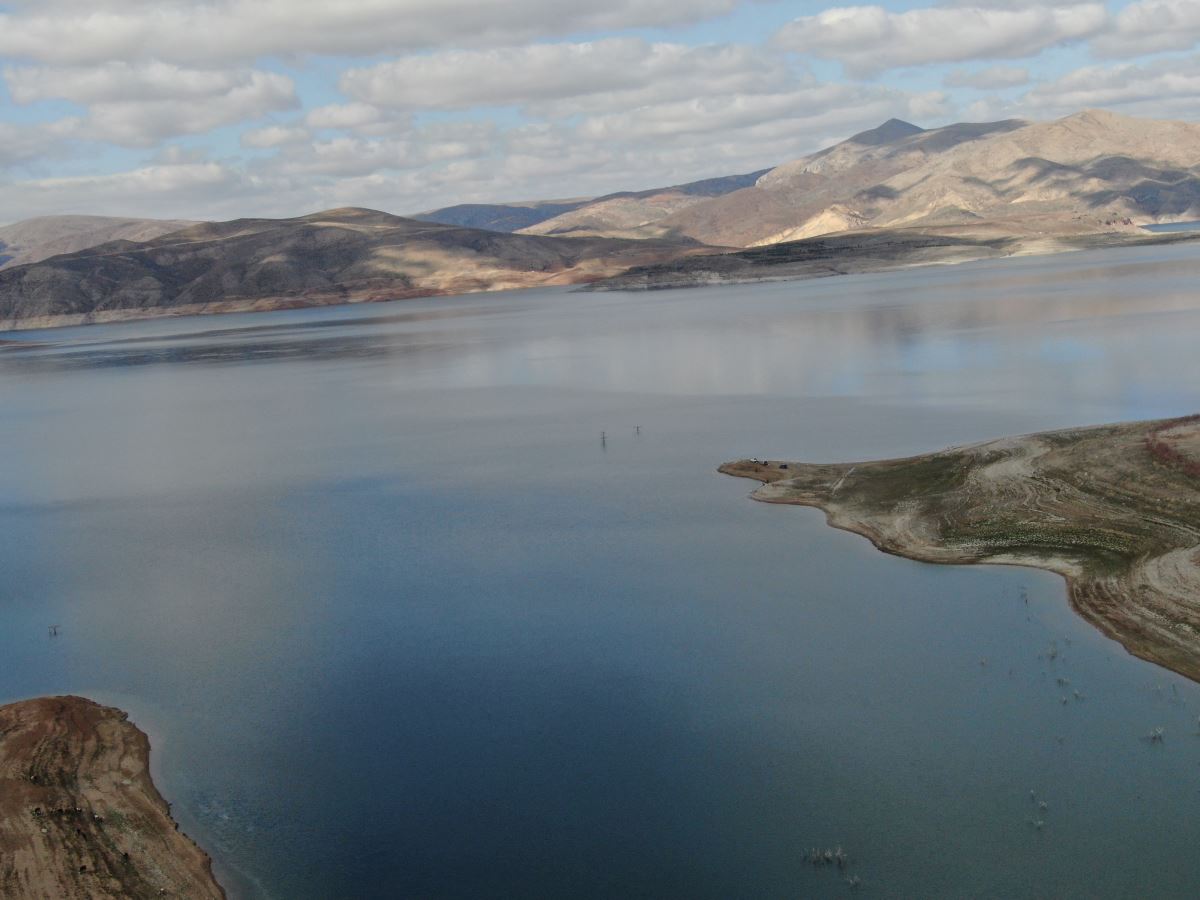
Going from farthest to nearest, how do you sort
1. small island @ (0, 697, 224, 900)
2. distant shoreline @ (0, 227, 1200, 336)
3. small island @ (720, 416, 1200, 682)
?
1. distant shoreline @ (0, 227, 1200, 336)
2. small island @ (720, 416, 1200, 682)
3. small island @ (0, 697, 224, 900)

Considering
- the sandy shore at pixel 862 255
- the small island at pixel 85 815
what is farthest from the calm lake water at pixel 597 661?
the sandy shore at pixel 862 255

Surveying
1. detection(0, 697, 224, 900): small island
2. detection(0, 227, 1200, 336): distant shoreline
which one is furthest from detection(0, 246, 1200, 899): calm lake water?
detection(0, 227, 1200, 336): distant shoreline

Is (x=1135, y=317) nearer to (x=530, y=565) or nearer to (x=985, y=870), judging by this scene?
(x=530, y=565)

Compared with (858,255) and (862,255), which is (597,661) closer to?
(862,255)

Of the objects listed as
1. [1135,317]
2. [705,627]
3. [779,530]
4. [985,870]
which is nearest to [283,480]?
[779,530]

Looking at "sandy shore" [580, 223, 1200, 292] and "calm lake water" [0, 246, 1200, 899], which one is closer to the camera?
"calm lake water" [0, 246, 1200, 899]

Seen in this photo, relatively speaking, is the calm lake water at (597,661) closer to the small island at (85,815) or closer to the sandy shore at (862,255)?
the small island at (85,815)

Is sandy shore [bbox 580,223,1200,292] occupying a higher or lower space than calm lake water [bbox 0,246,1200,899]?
higher

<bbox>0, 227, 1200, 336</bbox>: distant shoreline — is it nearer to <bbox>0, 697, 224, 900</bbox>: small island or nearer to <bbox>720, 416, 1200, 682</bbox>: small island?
<bbox>720, 416, 1200, 682</bbox>: small island

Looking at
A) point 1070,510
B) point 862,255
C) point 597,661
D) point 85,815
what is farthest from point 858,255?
point 85,815
